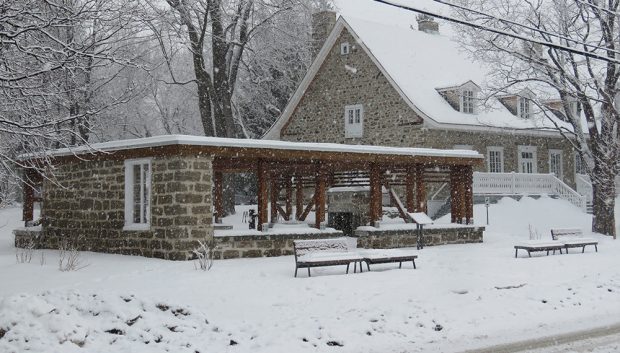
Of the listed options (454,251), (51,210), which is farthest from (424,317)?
(51,210)

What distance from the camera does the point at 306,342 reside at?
987cm

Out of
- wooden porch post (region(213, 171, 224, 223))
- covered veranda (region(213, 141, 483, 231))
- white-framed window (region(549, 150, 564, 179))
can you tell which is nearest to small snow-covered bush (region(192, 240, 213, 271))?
covered veranda (region(213, 141, 483, 231))

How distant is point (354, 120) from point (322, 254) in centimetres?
1966

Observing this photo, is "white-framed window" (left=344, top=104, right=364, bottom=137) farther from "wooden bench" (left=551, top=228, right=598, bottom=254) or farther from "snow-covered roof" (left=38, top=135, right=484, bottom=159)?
"wooden bench" (left=551, top=228, right=598, bottom=254)

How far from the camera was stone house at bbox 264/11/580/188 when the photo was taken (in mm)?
31719

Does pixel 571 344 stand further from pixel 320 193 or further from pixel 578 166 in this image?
pixel 578 166

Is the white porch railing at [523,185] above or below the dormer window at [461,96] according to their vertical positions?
below

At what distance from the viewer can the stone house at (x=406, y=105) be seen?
104ft

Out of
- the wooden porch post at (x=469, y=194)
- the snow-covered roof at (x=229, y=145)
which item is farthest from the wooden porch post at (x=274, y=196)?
the wooden porch post at (x=469, y=194)

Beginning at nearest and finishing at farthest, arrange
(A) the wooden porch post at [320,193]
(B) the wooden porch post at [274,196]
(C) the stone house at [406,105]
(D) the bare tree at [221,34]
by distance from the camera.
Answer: (A) the wooden porch post at [320,193] → (B) the wooden porch post at [274,196] → (D) the bare tree at [221,34] → (C) the stone house at [406,105]

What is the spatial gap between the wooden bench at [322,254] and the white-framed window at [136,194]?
463cm

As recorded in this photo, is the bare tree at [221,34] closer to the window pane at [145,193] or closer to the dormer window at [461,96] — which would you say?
the dormer window at [461,96]

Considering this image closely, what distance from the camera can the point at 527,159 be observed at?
3538cm

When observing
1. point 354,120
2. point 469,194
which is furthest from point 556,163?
point 469,194
